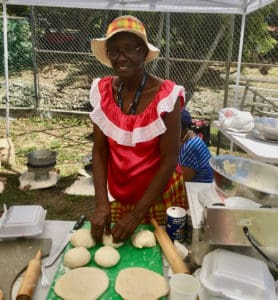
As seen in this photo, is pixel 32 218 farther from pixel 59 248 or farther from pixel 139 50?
pixel 139 50

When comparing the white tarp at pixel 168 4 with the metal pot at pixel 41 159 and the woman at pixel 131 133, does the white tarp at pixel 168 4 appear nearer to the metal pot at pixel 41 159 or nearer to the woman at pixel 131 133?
the metal pot at pixel 41 159

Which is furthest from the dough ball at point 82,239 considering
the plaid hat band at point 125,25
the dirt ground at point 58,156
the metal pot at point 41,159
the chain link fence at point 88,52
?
the chain link fence at point 88,52

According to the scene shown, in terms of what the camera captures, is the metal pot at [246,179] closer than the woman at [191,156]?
Yes

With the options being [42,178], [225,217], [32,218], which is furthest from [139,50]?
[42,178]

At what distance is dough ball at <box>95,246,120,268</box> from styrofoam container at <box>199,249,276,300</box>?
43cm

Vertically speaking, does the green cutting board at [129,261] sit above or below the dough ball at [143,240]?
below

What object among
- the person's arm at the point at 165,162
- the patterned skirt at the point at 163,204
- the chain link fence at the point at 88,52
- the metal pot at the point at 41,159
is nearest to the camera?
the person's arm at the point at 165,162

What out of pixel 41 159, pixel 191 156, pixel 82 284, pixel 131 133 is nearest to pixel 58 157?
pixel 41 159

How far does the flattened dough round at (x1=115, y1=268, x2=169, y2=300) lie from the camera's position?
139cm

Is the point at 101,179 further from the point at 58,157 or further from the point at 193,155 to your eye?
the point at 58,157

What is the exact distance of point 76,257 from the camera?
1552 millimetres

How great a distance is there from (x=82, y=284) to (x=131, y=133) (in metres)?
0.77

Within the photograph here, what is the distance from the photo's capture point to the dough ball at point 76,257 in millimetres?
1540

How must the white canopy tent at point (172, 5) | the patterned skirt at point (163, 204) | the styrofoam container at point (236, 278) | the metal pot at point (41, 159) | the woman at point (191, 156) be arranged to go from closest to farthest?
the styrofoam container at point (236, 278), the patterned skirt at point (163, 204), the woman at point (191, 156), the white canopy tent at point (172, 5), the metal pot at point (41, 159)
